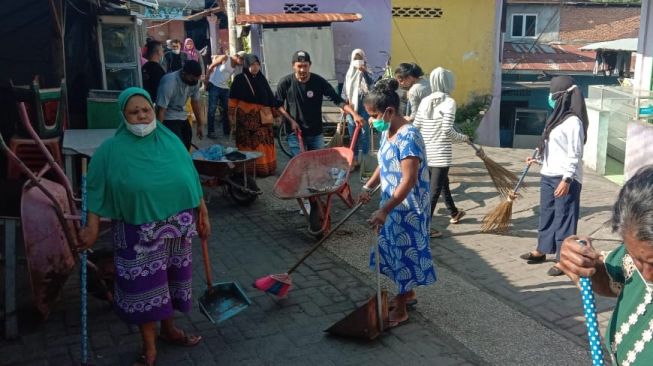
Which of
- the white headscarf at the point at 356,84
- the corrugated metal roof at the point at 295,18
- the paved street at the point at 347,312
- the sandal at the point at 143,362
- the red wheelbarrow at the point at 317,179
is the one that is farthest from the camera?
the corrugated metal roof at the point at 295,18

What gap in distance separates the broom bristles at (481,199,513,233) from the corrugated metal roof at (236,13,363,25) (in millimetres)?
7541

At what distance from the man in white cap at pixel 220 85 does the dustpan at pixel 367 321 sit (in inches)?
315

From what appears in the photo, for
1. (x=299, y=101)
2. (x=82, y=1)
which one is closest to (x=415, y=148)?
(x=299, y=101)

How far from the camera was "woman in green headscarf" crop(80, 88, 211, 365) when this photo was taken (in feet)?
11.5

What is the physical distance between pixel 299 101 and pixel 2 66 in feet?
10.6

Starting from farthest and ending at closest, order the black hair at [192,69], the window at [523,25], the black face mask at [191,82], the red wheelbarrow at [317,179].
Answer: the window at [523,25] → the black face mask at [191,82] → the black hair at [192,69] → the red wheelbarrow at [317,179]

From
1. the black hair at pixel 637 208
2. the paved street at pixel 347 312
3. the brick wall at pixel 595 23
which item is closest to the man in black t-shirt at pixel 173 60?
the paved street at pixel 347 312

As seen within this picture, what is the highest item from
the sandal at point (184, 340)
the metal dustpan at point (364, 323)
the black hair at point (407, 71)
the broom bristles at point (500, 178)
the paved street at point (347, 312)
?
the black hair at point (407, 71)

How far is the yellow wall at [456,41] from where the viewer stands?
14477 mm

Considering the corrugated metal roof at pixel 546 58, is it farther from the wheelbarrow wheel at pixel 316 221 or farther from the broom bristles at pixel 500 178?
the wheelbarrow wheel at pixel 316 221

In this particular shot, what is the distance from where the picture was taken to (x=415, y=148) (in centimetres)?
398

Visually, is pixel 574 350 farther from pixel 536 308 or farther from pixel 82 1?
pixel 82 1

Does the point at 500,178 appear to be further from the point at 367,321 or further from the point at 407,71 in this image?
the point at 367,321

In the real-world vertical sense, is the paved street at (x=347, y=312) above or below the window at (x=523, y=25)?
below
